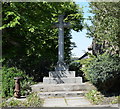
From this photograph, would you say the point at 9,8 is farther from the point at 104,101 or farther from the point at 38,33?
the point at 104,101

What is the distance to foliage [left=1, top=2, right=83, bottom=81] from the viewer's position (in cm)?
699

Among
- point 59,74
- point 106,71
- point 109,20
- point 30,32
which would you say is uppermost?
point 30,32

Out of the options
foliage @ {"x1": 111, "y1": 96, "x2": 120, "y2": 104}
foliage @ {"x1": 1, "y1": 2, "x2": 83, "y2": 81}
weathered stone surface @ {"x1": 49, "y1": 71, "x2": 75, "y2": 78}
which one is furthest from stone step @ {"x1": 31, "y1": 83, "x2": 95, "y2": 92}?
foliage @ {"x1": 1, "y1": 2, "x2": 83, "y2": 81}

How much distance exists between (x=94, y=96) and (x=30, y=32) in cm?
487

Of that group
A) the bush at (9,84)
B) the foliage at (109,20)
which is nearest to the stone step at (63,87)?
the bush at (9,84)

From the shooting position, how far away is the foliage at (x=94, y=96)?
16.5 ft

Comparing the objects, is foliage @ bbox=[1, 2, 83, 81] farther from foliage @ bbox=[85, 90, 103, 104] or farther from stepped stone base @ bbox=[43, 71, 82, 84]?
foliage @ bbox=[85, 90, 103, 104]

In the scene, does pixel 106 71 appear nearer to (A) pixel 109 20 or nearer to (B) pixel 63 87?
(A) pixel 109 20

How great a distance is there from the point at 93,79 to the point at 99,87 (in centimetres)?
65

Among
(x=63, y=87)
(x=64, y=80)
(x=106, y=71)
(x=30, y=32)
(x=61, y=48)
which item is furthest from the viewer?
(x=30, y=32)

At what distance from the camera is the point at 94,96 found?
5453mm

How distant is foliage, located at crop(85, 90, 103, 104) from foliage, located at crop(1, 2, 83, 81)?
2888 mm

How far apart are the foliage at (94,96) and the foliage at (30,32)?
289 cm

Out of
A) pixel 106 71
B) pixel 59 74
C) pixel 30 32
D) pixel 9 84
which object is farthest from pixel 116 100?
pixel 30 32
